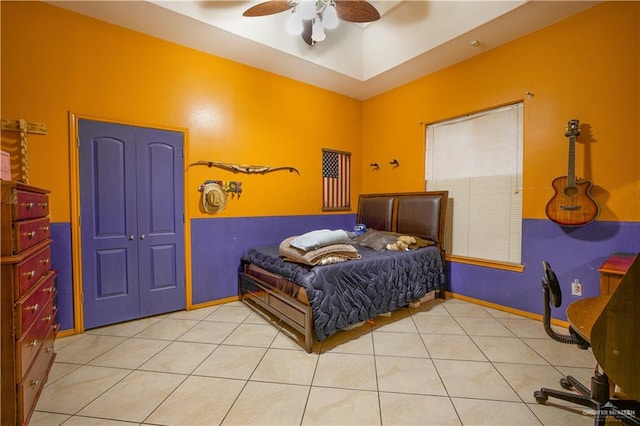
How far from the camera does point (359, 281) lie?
2570mm

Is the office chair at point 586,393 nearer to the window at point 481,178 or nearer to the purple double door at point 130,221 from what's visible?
the window at point 481,178

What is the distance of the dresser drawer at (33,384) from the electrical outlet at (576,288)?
14.2 ft

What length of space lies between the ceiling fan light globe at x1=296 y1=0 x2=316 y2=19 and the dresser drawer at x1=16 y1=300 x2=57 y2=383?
10.7 ft

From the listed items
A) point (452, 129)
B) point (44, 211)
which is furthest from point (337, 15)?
point (44, 211)

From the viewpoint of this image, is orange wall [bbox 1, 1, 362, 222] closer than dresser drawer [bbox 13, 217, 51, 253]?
No

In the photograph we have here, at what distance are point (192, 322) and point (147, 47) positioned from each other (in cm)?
306

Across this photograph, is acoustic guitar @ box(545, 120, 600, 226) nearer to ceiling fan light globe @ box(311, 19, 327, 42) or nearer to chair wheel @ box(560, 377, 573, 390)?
chair wheel @ box(560, 377, 573, 390)

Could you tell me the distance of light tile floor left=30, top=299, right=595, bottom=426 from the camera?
5.32 ft

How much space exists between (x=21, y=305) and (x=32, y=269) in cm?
31

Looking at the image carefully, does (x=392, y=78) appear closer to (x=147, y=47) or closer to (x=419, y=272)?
(x=419, y=272)

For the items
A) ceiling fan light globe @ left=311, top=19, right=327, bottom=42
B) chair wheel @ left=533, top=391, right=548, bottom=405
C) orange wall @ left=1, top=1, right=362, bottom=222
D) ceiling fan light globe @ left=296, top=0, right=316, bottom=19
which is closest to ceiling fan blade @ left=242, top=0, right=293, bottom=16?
ceiling fan light globe @ left=296, top=0, right=316, bottom=19

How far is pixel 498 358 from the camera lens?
221cm

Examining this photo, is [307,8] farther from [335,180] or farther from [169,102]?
[335,180]

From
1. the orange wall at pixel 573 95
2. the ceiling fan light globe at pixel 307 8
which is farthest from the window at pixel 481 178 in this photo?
the ceiling fan light globe at pixel 307 8
